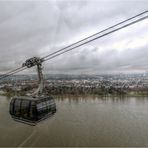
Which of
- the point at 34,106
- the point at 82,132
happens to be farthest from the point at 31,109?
the point at 82,132

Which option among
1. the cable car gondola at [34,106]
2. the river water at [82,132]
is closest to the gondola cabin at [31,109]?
the cable car gondola at [34,106]

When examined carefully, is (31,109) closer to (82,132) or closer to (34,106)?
(34,106)

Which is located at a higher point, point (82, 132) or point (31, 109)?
point (31, 109)

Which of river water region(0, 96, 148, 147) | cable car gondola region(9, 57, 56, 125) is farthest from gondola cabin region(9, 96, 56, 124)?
river water region(0, 96, 148, 147)

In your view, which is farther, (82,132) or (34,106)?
(82,132)

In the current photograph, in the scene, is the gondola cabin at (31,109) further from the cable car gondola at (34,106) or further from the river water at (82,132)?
the river water at (82,132)

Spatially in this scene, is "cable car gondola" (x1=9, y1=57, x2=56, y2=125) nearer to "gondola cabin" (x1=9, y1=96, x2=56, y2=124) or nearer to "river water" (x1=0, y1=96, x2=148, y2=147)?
"gondola cabin" (x1=9, y1=96, x2=56, y2=124)

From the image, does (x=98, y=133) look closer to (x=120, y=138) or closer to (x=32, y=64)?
(x=120, y=138)
